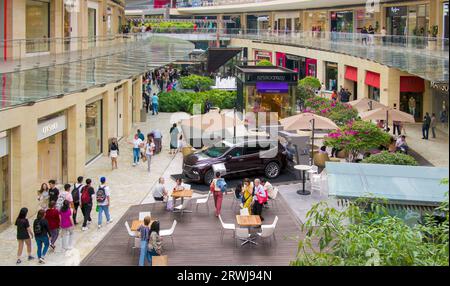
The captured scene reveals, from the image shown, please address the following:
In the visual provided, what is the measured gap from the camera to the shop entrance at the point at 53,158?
18781 mm

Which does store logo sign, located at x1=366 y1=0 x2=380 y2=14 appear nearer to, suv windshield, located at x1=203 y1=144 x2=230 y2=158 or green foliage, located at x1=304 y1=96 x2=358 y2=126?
green foliage, located at x1=304 y1=96 x2=358 y2=126

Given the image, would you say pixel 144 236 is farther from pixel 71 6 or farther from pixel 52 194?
pixel 71 6

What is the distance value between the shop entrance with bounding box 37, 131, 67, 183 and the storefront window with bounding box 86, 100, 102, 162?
3.37 meters

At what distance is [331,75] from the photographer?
51562 millimetres

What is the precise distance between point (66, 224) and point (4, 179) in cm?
308

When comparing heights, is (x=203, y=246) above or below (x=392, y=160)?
below

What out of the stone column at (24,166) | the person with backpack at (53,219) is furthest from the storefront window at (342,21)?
the person with backpack at (53,219)

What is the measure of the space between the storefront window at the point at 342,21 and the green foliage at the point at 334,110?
28.0 metres

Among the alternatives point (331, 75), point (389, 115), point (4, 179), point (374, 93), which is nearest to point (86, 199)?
point (4, 179)

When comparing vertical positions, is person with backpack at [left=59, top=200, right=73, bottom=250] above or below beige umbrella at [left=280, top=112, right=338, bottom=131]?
below

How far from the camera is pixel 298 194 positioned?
732 inches

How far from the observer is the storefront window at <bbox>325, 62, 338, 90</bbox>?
5011 cm

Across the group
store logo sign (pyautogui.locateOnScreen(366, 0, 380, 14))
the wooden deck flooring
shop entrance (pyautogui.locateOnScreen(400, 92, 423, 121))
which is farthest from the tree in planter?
store logo sign (pyautogui.locateOnScreen(366, 0, 380, 14))
